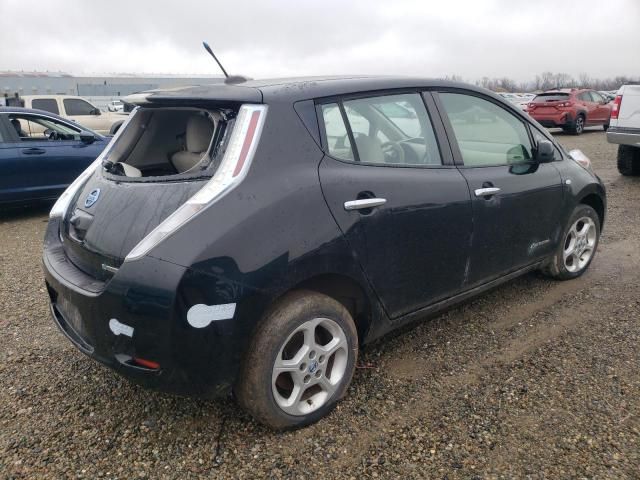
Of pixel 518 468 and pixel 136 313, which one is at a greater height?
pixel 136 313

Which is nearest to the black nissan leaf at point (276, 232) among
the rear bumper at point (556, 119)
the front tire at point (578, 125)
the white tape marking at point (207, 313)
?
the white tape marking at point (207, 313)

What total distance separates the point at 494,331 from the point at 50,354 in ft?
9.15

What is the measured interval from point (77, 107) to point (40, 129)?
25.1 ft

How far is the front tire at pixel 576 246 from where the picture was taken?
4.12 metres

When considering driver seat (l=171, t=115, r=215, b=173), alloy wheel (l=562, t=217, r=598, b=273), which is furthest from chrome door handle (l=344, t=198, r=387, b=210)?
alloy wheel (l=562, t=217, r=598, b=273)

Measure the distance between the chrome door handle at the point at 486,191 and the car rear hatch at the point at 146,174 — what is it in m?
1.44

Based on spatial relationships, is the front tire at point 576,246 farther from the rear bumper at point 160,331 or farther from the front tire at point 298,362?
the rear bumper at point 160,331

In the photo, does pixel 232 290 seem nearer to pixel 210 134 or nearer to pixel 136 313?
pixel 136 313

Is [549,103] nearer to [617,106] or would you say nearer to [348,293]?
[617,106]

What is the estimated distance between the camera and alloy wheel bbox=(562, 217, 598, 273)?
4199mm

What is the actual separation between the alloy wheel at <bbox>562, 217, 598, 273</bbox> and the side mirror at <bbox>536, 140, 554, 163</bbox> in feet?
2.44

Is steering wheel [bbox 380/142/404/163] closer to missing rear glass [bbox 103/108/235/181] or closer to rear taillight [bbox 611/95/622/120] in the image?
missing rear glass [bbox 103/108/235/181]

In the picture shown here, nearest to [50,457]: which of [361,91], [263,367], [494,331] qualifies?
[263,367]

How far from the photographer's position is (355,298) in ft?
8.87
